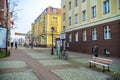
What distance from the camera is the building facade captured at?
25938 millimetres

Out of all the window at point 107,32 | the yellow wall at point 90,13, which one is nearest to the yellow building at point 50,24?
the yellow wall at point 90,13

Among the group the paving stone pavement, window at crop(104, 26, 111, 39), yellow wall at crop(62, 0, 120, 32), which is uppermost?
yellow wall at crop(62, 0, 120, 32)

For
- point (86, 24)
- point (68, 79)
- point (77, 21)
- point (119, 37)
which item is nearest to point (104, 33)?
point (119, 37)

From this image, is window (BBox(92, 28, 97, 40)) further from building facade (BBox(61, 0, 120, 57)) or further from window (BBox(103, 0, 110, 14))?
window (BBox(103, 0, 110, 14))

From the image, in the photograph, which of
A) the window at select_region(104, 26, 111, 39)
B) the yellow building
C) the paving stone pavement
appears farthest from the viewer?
the yellow building

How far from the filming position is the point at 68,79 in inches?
411

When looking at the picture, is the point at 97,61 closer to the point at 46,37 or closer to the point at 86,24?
the point at 86,24

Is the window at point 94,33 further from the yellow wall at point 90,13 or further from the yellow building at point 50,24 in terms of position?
the yellow building at point 50,24

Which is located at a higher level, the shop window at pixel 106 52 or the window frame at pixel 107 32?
the window frame at pixel 107 32

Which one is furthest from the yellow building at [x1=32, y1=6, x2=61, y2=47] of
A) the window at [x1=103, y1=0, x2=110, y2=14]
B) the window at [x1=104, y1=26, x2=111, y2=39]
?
the window at [x1=104, y1=26, x2=111, y2=39]

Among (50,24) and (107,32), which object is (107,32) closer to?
(107,32)

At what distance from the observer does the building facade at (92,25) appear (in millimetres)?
25938

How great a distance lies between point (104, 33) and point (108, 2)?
4294 mm

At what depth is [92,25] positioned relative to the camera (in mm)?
31672
